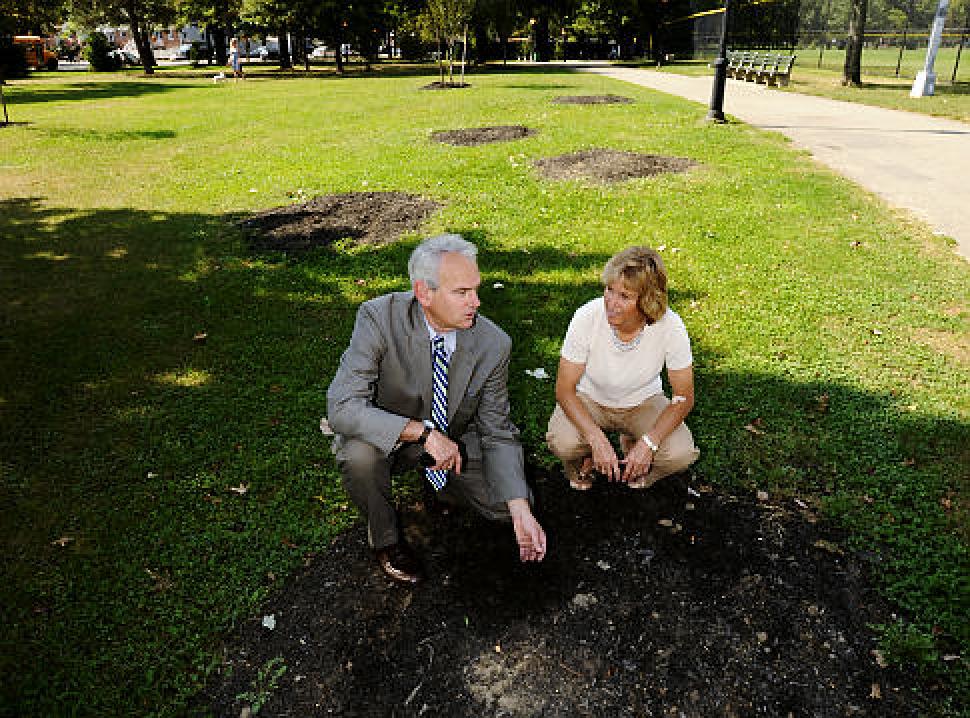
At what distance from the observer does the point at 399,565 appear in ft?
11.5

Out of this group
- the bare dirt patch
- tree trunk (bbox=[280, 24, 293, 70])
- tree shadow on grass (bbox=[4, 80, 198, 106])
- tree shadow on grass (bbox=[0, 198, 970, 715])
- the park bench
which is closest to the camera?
tree shadow on grass (bbox=[0, 198, 970, 715])

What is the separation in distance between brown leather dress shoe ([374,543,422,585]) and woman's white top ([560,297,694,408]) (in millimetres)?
1467

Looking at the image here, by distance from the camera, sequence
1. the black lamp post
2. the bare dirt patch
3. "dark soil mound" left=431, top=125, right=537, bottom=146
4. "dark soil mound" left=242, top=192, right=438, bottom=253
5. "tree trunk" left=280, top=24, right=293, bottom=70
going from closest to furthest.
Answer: "dark soil mound" left=242, top=192, right=438, bottom=253
the bare dirt patch
the black lamp post
"dark soil mound" left=431, top=125, right=537, bottom=146
"tree trunk" left=280, top=24, right=293, bottom=70

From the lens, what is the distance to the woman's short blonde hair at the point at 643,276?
3.53 m

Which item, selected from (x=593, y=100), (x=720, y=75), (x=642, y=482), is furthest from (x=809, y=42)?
(x=642, y=482)

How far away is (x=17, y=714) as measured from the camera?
9.73ft

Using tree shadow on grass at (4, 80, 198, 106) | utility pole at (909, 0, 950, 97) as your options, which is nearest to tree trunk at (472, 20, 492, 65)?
tree shadow on grass at (4, 80, 198, 106)

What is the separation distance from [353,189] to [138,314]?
17.5ft

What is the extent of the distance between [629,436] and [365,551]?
1.88 meters

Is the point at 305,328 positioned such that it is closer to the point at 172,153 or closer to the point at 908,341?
the point at 908,341

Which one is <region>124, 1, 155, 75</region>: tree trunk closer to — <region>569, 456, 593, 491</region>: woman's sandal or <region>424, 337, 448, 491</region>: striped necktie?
<region>424, 337, 448, 491</region>: striped necktie

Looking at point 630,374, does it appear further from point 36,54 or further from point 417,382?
point 36,54

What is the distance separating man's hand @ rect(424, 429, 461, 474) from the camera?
3264mm

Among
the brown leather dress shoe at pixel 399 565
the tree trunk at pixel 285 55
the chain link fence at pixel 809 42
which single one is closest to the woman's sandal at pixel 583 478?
the brown leather dress shoe at pixel 399 565
